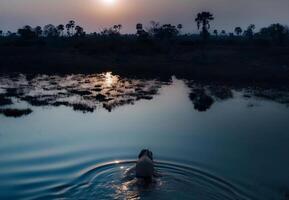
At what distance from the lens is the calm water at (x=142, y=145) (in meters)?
18.0

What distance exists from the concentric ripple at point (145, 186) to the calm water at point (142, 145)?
40mm

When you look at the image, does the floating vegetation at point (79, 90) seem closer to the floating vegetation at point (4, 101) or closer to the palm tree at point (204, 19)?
the floating vegetation at point (4, 101)

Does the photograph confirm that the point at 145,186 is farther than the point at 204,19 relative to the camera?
No

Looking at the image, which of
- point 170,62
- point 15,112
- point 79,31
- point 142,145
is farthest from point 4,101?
point 79,31

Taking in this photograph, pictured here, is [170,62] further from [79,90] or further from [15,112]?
[15,112]

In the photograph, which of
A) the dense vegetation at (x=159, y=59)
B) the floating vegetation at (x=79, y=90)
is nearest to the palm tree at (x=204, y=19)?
the dense vegetation at (x=159, y=59)

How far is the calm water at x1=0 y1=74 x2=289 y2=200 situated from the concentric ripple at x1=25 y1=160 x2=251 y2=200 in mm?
40

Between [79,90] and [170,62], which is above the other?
[170,62]

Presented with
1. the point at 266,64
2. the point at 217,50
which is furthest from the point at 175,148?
the point at 217,50

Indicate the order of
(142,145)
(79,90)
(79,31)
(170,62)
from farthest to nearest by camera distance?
(79,31)
(170,62)
(79,90)
(142,145)

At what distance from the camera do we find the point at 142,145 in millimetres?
25203

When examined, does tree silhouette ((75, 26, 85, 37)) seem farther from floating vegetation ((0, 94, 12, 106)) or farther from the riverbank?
floating vegetation ((0, 94, 12, 106))

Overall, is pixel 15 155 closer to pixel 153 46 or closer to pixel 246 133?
pixel 246 133

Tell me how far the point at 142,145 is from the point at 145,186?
7.67 meters
